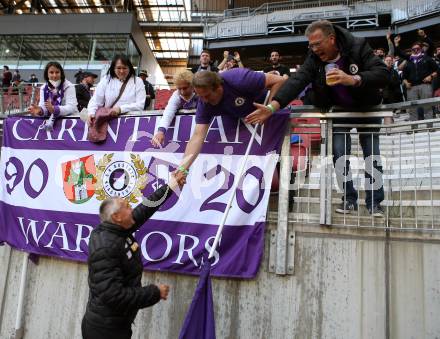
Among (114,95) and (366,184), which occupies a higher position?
(114,95)

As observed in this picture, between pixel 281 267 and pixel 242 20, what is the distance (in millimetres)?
18903

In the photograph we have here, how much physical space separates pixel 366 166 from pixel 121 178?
264 centimetres

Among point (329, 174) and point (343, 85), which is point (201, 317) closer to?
point (329, 174)

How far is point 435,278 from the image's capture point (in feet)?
10.3

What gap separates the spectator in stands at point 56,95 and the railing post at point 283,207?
2.83m

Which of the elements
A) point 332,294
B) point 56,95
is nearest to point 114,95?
point 56,95

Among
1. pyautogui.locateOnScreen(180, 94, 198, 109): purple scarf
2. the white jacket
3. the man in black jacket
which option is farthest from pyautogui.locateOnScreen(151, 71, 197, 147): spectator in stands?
the man in black jacket

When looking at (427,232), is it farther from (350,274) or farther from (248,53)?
(248,53)

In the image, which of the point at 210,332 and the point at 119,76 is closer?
the point at 210,332

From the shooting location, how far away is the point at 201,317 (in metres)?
2.92

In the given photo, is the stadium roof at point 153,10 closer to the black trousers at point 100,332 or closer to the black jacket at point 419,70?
the black jacket at point 419,70

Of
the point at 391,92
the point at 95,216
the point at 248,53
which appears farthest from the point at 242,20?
the point at 95,216

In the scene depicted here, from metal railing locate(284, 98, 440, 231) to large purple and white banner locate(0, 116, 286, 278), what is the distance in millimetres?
409

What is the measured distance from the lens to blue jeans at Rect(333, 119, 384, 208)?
343cm
